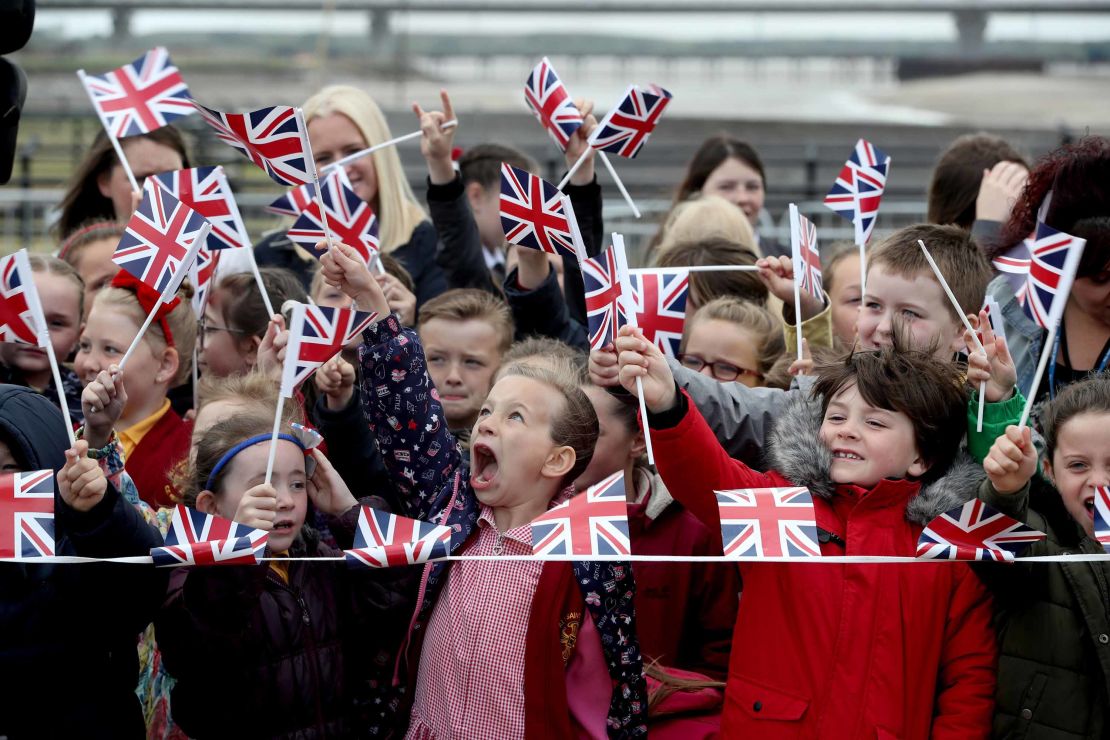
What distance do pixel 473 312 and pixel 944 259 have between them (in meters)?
1.57

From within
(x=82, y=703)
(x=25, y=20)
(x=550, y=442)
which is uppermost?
(x=25, y=20)

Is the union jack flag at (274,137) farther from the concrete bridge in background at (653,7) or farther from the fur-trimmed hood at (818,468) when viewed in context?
the concrete bridge in background at (653,7)

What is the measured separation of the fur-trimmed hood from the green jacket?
0.12m

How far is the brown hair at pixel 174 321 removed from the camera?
4699 millimetres

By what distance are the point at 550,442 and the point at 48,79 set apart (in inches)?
761

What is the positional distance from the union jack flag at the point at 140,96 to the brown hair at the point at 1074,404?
10.8 ft

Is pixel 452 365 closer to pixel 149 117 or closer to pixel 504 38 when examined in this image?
pixel 149 117

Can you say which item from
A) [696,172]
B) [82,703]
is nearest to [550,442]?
[82,703]

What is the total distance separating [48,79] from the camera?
21.5 metres

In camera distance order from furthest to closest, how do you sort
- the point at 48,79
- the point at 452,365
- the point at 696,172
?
the point at 48,79
the point at 696,172
the point at 452,365

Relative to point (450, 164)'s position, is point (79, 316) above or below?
below

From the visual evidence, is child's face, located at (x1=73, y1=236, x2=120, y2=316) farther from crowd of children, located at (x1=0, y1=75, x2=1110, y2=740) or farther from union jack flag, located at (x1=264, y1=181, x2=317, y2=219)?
crowd of children, located at (x1=0, y1=75, x2=1110, y2=740)

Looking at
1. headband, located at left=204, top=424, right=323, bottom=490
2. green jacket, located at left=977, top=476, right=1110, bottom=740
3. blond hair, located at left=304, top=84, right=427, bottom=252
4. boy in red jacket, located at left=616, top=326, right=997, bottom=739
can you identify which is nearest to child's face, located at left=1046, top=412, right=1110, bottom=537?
green jacket, located at left=977, top=476, right=1110, bottom=740

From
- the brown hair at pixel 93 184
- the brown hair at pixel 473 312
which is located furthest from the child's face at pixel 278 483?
the brown hair at pixel 93 184
